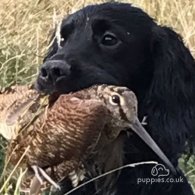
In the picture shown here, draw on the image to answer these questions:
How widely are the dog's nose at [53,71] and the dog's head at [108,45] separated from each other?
6 cm

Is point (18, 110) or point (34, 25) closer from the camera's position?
point (18, 110)

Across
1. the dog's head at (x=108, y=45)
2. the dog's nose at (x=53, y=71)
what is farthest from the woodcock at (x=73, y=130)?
the dog's head at (x=108, y=45)

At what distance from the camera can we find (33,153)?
3096mm

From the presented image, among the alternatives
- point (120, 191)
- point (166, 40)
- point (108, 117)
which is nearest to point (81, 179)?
point (120, 191)

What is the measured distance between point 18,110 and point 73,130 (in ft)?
1.09

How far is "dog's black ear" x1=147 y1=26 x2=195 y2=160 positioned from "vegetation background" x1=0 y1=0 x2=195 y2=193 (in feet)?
5.50

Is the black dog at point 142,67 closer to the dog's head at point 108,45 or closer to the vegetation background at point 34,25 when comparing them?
the dog's head at point 108,45

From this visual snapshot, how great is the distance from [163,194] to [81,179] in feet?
1.31

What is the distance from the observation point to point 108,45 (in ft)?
11.9

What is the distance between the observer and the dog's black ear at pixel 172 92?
3719mm

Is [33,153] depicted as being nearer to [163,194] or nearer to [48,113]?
[48,113]

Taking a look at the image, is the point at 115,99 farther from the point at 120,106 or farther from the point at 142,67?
the point at 142,67

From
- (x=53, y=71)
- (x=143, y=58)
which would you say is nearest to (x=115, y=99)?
(x=53, y=71)

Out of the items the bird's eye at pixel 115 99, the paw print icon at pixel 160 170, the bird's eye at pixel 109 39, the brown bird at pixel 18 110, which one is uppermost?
the bird's eye at pixel 109 39
